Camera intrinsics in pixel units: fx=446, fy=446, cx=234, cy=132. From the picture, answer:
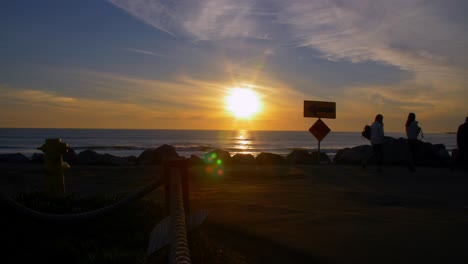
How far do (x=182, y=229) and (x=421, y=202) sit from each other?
5.54 m

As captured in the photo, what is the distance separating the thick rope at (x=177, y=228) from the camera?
99.8 inches

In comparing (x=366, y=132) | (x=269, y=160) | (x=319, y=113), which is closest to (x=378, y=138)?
(x=366, y=132)

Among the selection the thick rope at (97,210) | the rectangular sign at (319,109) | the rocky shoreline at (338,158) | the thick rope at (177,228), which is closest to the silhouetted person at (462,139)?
the rocky shoreline at (338,158)

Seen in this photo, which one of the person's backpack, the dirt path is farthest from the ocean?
the dirt path

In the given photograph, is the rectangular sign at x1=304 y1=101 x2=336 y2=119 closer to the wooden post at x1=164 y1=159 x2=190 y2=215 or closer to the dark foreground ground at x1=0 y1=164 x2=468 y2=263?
the dark foreground ground at x1=0 y1=164 x2=468 y2=263

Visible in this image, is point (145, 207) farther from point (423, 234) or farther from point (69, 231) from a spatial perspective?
point (423, 234)

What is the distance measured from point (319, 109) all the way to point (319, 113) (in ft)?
0.48

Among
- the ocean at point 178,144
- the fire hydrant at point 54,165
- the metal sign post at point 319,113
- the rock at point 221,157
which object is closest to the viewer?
the fire hydrant at point 54,165

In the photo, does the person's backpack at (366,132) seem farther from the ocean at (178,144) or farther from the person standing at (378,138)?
the ocean at (178,144)

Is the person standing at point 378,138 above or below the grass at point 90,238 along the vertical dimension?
above

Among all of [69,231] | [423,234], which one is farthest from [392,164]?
[69,231]

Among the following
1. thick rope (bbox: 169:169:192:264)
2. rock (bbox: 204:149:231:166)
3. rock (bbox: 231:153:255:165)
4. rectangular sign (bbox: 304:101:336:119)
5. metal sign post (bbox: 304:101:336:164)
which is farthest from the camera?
rock (bbox: 231:153:255:165)

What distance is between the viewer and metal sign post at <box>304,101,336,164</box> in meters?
16.0

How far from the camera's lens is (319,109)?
16.2m
